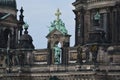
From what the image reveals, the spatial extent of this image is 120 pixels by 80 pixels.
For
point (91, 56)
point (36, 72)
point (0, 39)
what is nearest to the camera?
point (91, 56)

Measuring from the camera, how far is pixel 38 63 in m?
Result: 60.8

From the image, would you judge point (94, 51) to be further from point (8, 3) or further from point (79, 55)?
point (8, 3)

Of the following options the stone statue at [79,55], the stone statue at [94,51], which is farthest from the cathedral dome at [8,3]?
the stone statue at [94,51]

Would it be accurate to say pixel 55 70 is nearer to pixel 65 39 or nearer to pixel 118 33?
pixel 65 39

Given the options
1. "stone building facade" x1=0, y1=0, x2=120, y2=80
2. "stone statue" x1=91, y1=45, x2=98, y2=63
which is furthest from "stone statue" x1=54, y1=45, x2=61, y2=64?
"stone statue" x1=91, y1=45, x2=98, y2=63

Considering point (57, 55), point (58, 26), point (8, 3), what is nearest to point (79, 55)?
point (57, 55)

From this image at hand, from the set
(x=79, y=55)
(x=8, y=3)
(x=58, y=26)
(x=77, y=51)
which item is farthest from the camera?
(x=8, y=3)

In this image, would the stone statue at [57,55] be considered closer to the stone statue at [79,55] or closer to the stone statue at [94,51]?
the stone statue at [79,55]

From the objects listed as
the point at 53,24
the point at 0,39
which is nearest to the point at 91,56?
the point at 53,24

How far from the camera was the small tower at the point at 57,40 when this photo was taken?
59.5m

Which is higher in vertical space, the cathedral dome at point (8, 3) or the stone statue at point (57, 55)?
the cathedral dome at point (8, 3)

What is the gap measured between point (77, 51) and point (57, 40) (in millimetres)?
3450

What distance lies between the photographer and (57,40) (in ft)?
196

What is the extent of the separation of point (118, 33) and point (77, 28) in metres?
6.26
